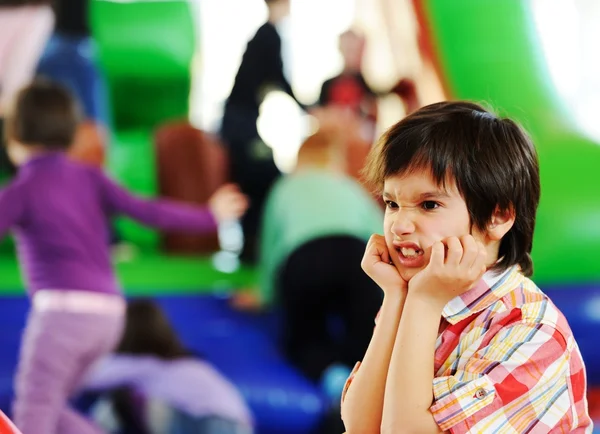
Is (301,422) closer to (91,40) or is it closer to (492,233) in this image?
(492,233)

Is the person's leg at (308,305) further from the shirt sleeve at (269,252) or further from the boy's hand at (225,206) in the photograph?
the boy's hand at (225,206)

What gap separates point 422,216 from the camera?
0.79m

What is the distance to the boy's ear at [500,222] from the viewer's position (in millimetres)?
801

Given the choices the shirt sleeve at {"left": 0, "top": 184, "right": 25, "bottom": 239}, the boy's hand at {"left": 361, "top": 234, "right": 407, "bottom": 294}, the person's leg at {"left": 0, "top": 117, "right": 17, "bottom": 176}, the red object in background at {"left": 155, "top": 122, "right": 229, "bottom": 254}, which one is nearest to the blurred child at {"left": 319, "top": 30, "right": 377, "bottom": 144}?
the red object in background at {"left": 155, "top": 122, "right": 229, "bottom": 254}

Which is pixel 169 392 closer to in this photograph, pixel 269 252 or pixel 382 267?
pixel 269 252

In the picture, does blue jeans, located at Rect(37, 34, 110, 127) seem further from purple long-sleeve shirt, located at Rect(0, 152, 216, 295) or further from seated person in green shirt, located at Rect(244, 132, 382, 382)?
purple long-sleeve shirt, located at Rect(0, 152, 216, 295)

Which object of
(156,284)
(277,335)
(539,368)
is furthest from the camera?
(156,284)

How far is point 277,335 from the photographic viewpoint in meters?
2.11

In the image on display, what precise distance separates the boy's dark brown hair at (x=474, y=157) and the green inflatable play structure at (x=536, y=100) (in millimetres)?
1274

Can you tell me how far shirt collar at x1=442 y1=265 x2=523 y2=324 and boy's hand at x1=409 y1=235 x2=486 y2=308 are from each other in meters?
0.03

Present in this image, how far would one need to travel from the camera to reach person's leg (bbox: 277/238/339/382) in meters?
1.93

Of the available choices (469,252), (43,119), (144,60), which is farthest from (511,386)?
(144,60)

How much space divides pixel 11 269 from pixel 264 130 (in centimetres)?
113

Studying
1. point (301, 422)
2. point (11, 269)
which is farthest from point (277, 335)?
point (11, 269)
